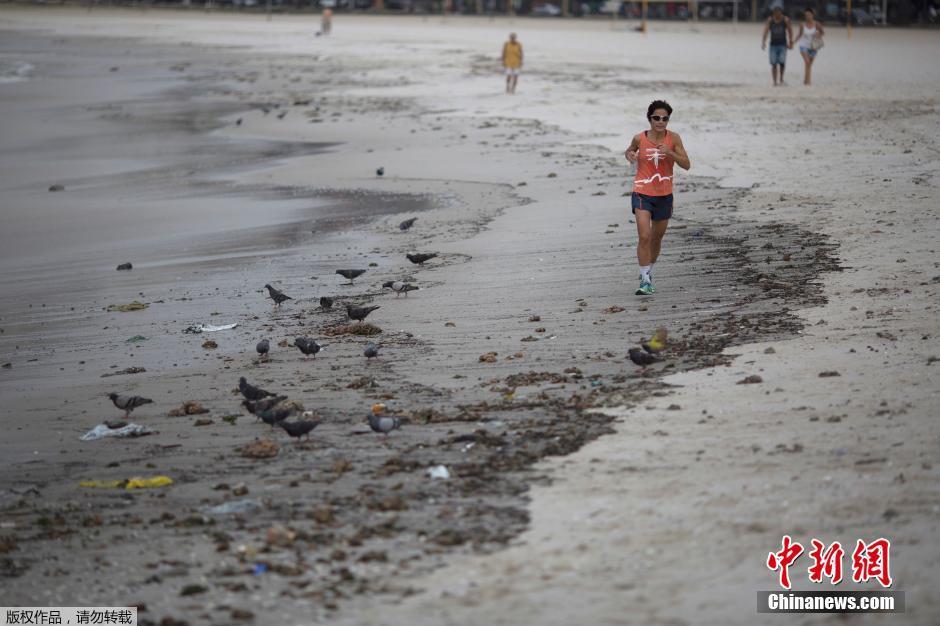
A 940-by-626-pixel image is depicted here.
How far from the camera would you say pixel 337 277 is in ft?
40.2

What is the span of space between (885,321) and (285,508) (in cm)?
476

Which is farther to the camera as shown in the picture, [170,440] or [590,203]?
[590,203]

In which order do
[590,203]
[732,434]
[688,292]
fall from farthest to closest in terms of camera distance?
[590,203] → [688,292] → [732,434]

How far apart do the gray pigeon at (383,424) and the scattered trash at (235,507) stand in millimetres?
1049

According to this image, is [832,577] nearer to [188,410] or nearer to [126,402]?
[188,410]

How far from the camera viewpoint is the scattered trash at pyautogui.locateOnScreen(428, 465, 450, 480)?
672 centimetres

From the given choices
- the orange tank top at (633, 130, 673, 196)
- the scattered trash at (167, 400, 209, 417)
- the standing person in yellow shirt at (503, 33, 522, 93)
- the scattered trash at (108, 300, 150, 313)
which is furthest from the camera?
the standing person in yellow shirt at (503, 33, 522, 93)

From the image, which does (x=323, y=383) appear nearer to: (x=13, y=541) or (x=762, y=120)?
(x=13, y=541)

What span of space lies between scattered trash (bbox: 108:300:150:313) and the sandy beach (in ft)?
0.37

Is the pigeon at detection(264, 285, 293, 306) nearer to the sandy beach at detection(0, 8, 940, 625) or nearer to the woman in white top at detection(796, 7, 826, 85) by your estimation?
the sandy beach at detection(0, 8, 940, 625)

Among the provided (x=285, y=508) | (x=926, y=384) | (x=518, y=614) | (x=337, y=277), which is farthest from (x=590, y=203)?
(x=518, y=614)

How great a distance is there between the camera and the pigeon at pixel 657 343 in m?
8.62

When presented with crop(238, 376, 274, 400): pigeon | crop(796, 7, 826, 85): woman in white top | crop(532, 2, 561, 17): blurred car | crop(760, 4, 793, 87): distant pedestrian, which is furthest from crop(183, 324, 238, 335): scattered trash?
crop(532, 2, 561, 17): blurred car

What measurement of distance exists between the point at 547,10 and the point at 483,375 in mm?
67882
